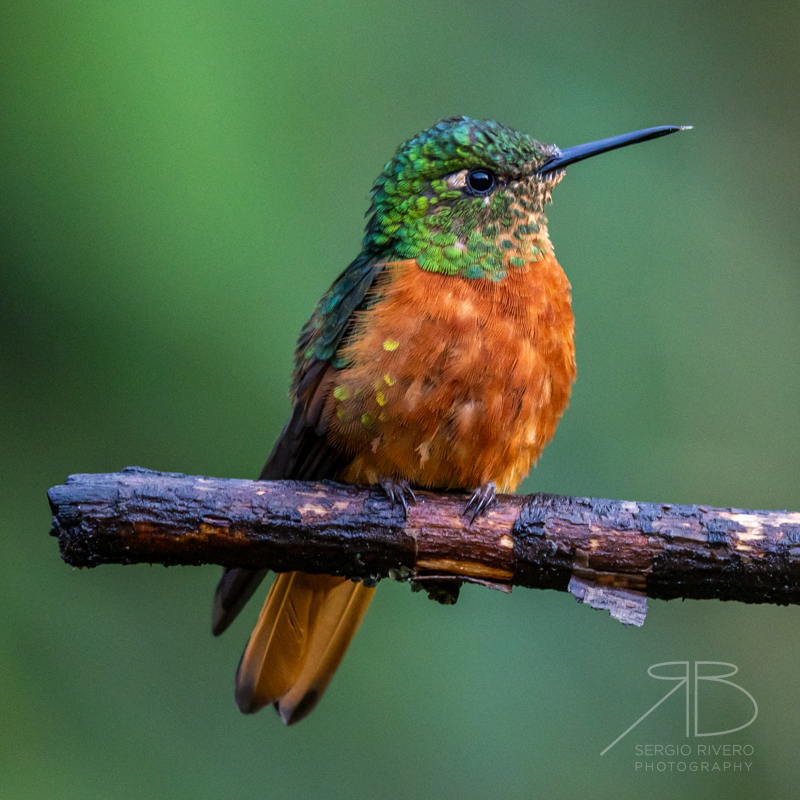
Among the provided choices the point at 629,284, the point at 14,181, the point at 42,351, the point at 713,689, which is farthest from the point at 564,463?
the point at 14,181

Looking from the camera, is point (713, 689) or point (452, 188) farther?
point (713, 689)

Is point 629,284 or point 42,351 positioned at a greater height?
point 629,284

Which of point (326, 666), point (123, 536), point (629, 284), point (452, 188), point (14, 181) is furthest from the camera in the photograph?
point (629, 284)

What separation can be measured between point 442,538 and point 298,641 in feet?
3.54

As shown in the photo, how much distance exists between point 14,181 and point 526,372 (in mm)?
2467

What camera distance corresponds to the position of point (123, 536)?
8.74 ft

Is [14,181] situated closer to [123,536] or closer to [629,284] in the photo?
[123,536]

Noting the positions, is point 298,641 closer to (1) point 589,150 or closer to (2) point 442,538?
(2) point 442,538

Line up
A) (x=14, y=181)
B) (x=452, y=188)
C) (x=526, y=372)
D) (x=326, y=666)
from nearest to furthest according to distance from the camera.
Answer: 1. (x=526, y=372)
2. (x=452, y=188)
3. (x=326, y=666)
4. (x=14, y=181)

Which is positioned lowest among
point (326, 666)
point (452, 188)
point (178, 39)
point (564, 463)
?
point (326, 666)
